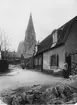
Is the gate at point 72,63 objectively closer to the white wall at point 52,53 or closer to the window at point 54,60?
the white wall at point 52,53

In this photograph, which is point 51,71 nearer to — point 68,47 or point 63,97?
point 68,47

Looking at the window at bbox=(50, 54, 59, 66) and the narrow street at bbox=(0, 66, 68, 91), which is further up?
the window at bbox=(50, 54, 59, 66)

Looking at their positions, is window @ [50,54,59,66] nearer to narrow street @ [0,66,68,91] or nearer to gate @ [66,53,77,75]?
narrow street @ [0,66,68,91]

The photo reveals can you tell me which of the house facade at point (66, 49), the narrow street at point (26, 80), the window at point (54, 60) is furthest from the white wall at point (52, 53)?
the narrow street at point (26, 80)

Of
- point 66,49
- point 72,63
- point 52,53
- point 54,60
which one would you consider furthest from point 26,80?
point 52,53

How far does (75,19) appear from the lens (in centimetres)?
1806

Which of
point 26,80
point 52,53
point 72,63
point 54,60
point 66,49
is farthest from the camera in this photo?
point 52,53

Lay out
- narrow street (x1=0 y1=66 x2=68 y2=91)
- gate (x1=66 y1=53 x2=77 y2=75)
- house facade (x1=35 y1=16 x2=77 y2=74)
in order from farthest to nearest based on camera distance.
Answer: house facade (x1=35 y1=16 x2=77 y2=74) < gate (x1=66 y1=53 x2=77 y2=75) < narrow street (x1=0 y1=66 x2=68 y2=91)

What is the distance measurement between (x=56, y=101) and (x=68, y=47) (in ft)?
35.4

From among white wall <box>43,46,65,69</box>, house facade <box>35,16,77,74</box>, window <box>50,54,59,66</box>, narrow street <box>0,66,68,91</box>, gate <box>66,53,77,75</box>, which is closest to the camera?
narrow street <box>0,66,68,91</box>

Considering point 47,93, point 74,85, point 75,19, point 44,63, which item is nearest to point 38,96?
point 47,93

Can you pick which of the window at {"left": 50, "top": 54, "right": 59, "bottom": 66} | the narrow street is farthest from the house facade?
the narrow street

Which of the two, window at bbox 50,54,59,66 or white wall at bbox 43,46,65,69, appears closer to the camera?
white wall at bbox 43,46,65,69

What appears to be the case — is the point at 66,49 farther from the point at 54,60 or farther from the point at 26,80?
the point at 26,80
